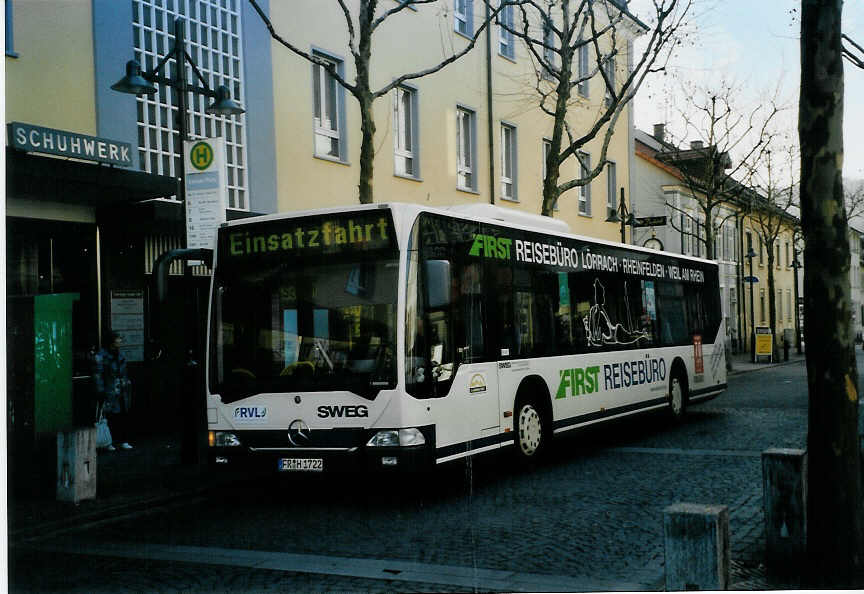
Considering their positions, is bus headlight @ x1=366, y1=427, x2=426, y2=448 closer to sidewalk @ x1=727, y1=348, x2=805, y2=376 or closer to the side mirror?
the side mirror

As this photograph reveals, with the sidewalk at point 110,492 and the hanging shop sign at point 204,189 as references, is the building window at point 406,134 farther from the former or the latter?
the sidewalk at point 110,492

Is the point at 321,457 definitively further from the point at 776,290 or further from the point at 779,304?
the point at 779,304

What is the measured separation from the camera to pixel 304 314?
8.95 m

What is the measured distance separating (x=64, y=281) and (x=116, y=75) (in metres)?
2.98

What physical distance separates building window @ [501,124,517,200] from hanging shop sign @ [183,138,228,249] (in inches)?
593

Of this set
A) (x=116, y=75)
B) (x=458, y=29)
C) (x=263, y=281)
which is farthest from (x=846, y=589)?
(x=458, y=29)

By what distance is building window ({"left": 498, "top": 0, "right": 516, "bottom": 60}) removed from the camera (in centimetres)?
2542

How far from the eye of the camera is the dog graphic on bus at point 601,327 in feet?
42.0

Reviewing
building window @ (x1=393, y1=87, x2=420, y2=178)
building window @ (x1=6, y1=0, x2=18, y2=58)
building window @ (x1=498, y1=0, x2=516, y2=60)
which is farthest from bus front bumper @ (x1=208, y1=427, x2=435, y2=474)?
building window @ (x1=498, y1=0, x2=516, y2=60)

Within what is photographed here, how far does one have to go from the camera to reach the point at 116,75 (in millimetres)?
13875

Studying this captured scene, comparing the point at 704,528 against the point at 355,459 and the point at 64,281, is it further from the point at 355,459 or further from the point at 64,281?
the point at 64,281

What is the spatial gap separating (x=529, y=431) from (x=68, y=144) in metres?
6.70

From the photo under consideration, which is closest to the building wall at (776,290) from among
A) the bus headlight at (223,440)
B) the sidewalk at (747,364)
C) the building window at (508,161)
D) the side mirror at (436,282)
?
the sidewalk at (747,364)

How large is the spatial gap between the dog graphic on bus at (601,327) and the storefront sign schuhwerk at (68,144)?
6.50 meters
